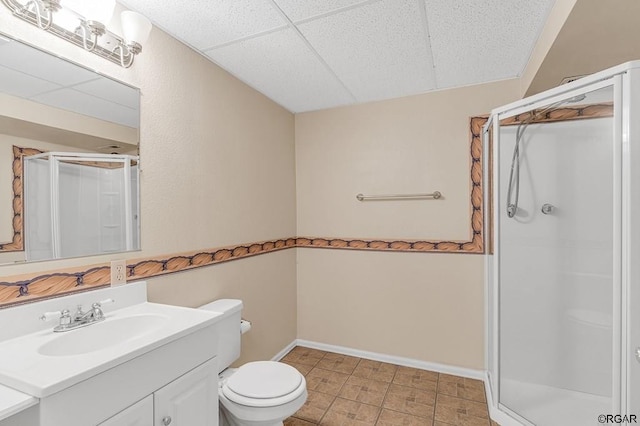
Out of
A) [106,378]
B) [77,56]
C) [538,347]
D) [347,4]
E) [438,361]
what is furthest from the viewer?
[438,361]

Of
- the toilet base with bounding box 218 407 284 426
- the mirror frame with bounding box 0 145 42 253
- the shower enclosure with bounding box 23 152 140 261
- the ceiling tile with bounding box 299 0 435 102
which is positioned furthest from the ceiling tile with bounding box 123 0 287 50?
the toilet base with bounding box 218 407 284 426

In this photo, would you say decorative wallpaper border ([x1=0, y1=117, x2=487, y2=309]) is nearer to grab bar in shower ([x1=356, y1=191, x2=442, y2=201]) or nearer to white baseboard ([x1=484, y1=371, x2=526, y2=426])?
grab bar in shower ([x1=356, y1=191, x2=442, y2=201])

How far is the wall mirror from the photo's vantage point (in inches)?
42.2

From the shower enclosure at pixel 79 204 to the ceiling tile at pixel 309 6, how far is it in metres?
1.04


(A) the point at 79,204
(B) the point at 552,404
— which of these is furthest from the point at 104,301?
(B) the point at 552,404

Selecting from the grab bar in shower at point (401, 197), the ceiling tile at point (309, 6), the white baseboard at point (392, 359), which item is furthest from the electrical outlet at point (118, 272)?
the grab bar in shower at point (401, 197)

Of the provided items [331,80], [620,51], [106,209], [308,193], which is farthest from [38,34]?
[620,51]

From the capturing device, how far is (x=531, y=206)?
2021 millimetres

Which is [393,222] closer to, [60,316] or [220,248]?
[220,248]

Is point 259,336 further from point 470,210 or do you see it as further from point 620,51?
point 620,51

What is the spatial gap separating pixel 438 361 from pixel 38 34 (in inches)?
119

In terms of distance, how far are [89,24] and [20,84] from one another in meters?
0.34

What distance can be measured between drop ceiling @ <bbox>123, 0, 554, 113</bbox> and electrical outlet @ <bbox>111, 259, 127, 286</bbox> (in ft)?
3.94

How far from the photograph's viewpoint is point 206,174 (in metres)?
1.87
